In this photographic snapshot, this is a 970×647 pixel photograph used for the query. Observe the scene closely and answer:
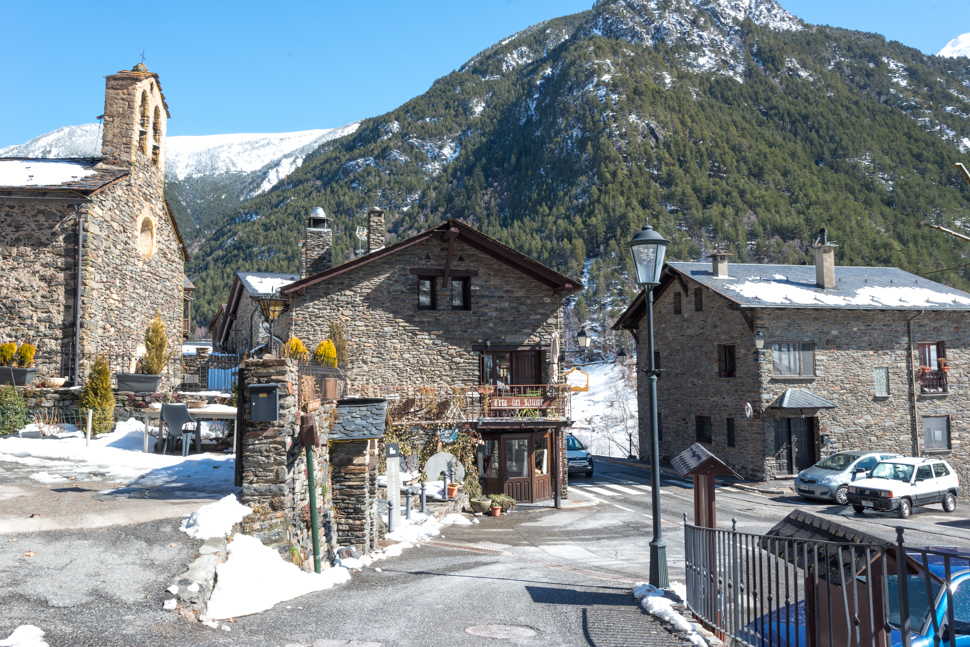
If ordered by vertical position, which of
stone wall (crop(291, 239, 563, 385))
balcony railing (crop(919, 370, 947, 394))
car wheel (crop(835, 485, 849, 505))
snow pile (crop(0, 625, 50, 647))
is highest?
stone wall (crop(291, 239, 563, 385))

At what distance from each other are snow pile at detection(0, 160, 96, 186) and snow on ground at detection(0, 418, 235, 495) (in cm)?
754

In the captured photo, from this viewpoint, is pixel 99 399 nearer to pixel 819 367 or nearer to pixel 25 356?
pixel 25 356

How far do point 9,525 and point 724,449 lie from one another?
961 inches

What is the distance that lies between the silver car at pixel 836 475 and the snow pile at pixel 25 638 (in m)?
20.7

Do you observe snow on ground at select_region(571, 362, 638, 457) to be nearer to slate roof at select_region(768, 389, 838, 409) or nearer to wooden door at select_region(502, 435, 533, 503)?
slate roof at select_region(768, 389, 838, 409)

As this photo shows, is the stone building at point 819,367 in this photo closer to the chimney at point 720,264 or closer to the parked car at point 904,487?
the chimney at point 720,264

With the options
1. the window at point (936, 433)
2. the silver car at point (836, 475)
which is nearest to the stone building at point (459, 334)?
the silver car at point (836, 475)

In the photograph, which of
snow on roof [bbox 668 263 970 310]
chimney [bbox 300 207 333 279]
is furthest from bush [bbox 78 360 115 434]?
snow on roof [bbox 668 263 970 310]

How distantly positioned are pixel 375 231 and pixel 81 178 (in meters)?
9.21

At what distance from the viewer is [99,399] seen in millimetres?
16234

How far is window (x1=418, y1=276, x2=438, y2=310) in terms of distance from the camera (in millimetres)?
21531

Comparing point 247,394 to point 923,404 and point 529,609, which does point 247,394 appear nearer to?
point 529,609

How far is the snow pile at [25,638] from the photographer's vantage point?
5.03m

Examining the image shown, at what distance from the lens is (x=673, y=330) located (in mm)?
30094
